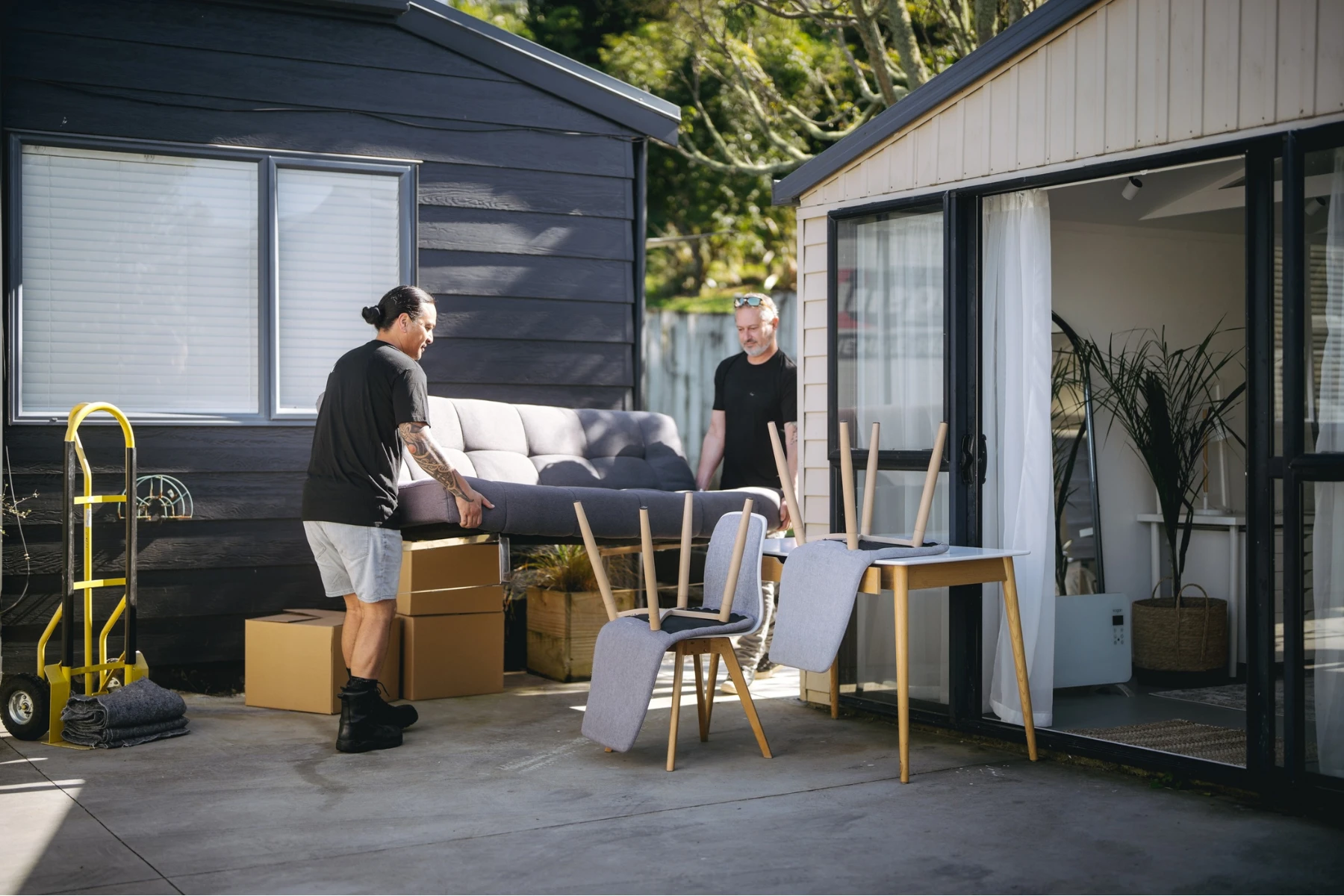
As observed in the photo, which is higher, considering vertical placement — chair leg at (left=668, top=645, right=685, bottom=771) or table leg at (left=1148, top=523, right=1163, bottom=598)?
table leg at (left=1148, top=523, right=1163, bottom=598)

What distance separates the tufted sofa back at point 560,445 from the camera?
615cm

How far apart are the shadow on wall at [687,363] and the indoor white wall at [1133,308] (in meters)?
3.58

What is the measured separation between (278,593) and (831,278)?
2994 millimetres

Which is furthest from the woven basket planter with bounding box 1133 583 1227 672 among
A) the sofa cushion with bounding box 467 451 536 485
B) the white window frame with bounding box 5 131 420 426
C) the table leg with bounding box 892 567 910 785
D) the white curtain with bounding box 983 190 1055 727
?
the white window frame with bounding box 5 131 420 426

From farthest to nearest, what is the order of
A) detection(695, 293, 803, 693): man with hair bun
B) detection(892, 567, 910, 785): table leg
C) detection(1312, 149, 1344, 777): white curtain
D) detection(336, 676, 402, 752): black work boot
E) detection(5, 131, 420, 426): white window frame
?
detection(695, 293, 803, 693): man with hair bun → detection(5, 131, 420, 426): white window frame → detection(336, 676, 402, 752): black work boot → detection(892, 567, 910, 785): table leg → detection(1312, 149, 1344, 777): white curtain

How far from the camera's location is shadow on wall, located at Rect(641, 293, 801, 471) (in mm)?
9953

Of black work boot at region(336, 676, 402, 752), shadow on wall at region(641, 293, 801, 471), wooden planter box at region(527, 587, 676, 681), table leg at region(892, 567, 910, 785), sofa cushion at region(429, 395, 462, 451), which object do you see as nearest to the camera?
table leg at region(892, 567, 910, 785)

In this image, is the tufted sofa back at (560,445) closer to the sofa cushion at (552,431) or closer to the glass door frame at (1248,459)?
the sofa cushion at (552,431)

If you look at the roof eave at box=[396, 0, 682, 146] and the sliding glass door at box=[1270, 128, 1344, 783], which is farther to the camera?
the roof eave at box=[396, 0, 682, 146]

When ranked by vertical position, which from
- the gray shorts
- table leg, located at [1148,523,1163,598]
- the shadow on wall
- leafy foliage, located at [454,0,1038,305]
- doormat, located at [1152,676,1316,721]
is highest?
leafy foliage, located at [454,0,1038,305]

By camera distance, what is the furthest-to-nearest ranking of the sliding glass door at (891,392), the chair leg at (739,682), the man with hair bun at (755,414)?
the man with hair bun at (755,414), the sliding glass door at (891,392), the chair leg at (739,682)

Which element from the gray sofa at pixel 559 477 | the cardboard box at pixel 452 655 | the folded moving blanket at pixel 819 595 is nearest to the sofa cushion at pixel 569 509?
the gray sofa at pixel 559 477

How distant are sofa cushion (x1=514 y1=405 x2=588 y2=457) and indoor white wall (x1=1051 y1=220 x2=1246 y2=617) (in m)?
2.46

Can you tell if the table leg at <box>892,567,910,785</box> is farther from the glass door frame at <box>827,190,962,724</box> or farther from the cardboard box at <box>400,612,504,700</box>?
the cardboard box at <box>400,612,504,700</box>
